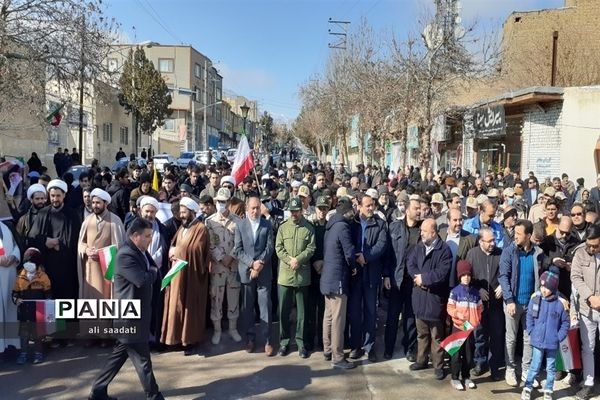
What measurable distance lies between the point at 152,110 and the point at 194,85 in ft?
86.2

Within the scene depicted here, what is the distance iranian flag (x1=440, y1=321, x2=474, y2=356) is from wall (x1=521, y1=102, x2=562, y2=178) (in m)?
15.9

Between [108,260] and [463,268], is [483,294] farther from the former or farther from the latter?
[108,260]

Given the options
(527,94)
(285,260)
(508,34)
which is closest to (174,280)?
(285,260)

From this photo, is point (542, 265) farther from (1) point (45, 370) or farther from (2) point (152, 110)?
(2) point (152, 110)

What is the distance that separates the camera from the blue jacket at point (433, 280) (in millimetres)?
5348

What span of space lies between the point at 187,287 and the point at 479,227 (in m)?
3.72

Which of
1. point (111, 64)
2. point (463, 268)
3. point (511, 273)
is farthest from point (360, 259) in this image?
point (111, 64)

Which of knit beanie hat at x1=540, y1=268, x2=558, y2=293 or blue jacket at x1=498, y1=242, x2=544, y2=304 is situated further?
blue jacket at x1=498, y1=242, x2=544, y2=304

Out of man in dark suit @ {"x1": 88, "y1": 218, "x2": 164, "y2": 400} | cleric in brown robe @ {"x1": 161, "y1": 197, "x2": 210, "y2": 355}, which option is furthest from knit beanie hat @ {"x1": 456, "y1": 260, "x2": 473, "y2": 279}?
man in dark suit @ {"x1": 88, "y1": 218, "x2": 164, "y2": 400}

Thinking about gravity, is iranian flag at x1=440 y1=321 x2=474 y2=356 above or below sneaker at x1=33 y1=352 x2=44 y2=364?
above

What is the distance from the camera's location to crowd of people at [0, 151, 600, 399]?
5234mm

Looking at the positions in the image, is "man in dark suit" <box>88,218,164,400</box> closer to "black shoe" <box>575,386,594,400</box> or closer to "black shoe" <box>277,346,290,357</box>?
"black shoe" <box>277,346,290,357</box>

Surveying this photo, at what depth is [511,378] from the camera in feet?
17.6

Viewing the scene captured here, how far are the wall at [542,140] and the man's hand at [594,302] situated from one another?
15500 mm
